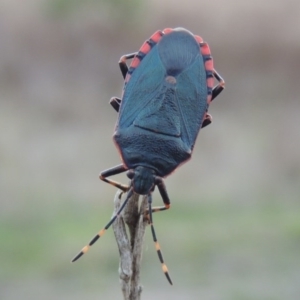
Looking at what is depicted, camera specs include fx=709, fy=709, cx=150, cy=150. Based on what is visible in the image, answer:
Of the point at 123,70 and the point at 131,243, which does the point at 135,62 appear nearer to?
the point at 123,70

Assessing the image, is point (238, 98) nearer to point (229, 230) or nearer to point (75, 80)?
point (75, 80)

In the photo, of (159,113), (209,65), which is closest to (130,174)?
(159,113)

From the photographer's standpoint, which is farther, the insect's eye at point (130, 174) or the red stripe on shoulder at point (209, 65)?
the red stripe on shoulder at point (209, 65)

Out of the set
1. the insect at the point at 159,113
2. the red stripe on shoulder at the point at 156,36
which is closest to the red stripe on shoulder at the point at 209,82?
the insect at the point at 159,113

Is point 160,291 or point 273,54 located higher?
point 273,54

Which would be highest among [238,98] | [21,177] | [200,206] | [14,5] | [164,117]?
[14,5]

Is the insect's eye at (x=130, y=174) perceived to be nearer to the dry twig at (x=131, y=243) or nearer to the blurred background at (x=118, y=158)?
the dry twig at (x=131, y=243)

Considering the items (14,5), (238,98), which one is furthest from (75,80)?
(238,98)
